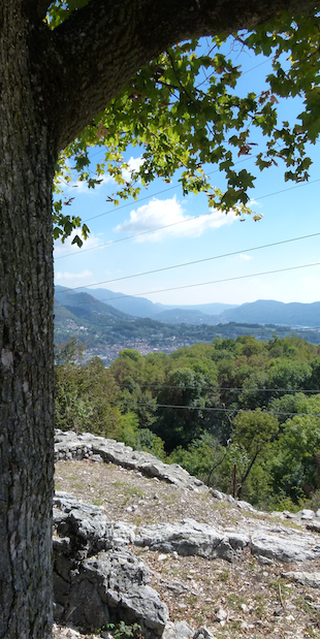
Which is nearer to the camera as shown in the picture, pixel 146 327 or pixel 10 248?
pixel 10 248

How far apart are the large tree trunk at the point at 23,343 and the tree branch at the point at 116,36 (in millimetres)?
183

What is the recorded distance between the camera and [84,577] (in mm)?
3133

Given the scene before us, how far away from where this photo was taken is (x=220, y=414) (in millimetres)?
35281

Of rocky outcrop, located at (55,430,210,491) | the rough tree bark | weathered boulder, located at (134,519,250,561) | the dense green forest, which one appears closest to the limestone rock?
weathered boulder, located at (134,519,250,561)

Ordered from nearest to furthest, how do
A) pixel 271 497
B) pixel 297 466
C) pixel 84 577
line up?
pixel 84 577, pixel 271 497, pixel 297 466

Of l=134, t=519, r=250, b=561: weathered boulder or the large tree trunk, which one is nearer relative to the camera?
the large tree trunk

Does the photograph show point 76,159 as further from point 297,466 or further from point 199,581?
point 297,466

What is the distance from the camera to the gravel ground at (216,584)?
10.2ft

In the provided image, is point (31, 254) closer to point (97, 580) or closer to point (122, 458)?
point (97, 580)

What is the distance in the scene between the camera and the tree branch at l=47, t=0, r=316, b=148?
150 centimetres

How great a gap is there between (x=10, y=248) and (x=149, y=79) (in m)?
1.88

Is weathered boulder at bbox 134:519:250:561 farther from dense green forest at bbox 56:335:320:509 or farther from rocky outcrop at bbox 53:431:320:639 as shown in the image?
dense green forest at bbox 56:335:320:509

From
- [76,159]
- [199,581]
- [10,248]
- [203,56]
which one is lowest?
[199,581]

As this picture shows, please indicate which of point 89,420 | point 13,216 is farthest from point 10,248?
point 89,420
